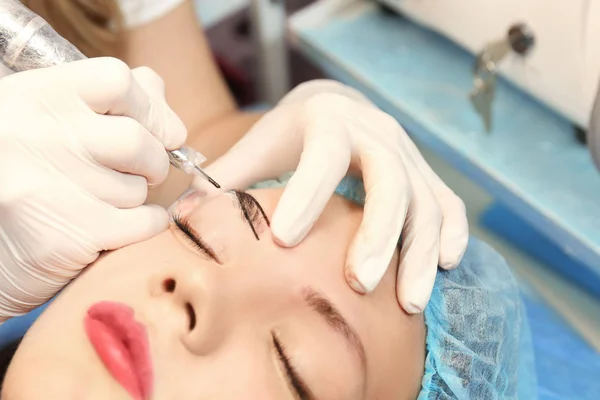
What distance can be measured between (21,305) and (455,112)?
1023mm

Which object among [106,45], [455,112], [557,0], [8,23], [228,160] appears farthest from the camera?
[455,112]

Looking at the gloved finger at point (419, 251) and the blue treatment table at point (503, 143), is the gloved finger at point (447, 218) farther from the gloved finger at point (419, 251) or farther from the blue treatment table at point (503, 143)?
the blue treatment table at point (503, 143)

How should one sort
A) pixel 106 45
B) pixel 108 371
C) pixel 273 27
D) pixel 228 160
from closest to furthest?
pixel 108 371
pixel 228 160
pixel 106 45
pixel 273 27

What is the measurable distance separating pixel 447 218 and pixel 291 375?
391mm

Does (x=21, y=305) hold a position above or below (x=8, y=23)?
below

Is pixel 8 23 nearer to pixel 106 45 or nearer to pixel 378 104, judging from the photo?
pixel 106 45

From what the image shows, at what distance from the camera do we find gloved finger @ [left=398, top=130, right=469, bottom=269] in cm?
95

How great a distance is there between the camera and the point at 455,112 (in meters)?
1.48

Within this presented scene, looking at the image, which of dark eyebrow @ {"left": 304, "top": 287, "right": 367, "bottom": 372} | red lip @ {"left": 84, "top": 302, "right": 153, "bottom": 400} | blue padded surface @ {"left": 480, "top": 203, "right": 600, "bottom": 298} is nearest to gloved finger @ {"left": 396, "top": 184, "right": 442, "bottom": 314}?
dark eyebrow @ {"left": 304, "top": 287, "right": 367, "bottom": 372}

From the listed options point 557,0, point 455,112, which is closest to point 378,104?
point 455,112

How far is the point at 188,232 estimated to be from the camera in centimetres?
84

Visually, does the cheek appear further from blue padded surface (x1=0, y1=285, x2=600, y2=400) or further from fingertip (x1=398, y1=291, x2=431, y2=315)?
blue padded surface (x1=0, y1=285, x2=600, y2=400)

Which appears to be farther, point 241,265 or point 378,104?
point 378,104

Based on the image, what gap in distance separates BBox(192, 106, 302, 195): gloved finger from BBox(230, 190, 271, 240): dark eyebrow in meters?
0.18
